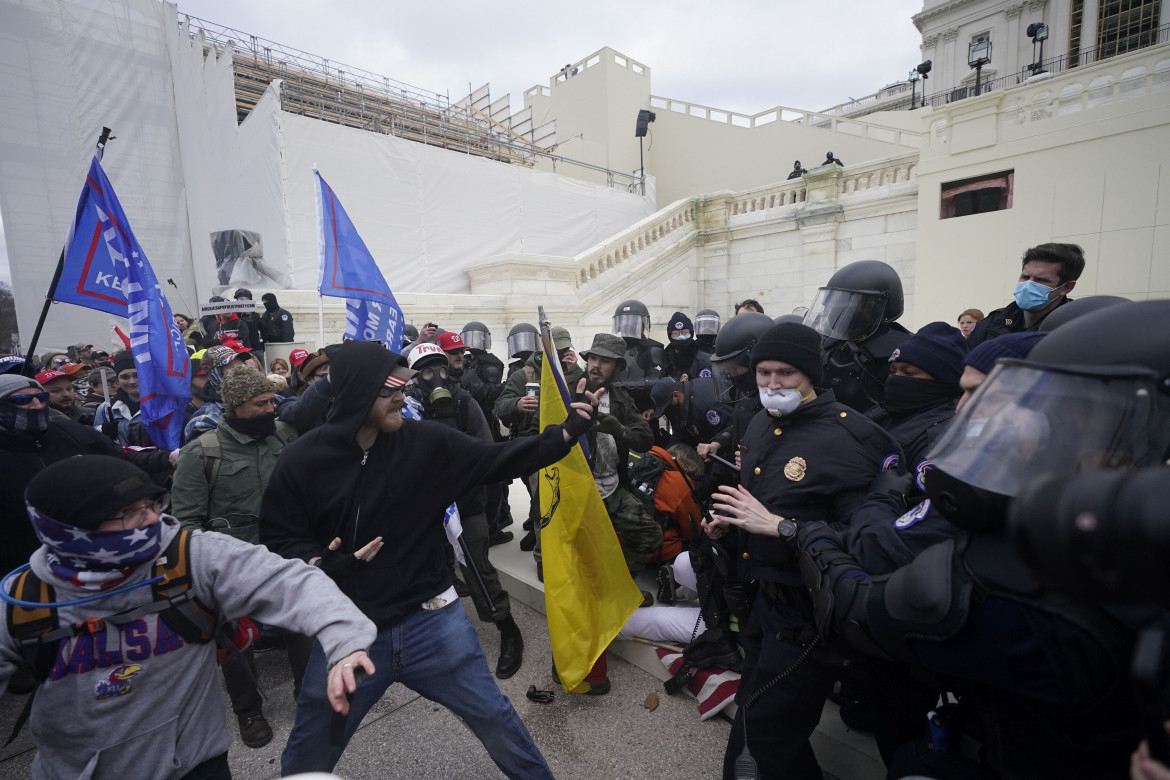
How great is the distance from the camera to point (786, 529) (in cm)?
194

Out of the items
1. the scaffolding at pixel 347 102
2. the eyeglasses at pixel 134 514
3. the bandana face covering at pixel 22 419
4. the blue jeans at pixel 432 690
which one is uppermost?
the scaffolding at pixel 347 102

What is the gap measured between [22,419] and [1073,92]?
13.8m

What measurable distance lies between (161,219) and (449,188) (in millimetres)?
7471

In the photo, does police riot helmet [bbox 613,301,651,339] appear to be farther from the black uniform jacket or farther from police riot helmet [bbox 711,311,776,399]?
the black uniform jacket

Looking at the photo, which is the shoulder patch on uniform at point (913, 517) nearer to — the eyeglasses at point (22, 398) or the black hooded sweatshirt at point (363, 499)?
the black hooded sweatshirt at point (363, 499)

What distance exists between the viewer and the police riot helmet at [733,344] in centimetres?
422

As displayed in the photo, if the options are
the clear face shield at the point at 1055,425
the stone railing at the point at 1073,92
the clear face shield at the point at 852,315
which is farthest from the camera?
the stone railing at the point at 1073,92

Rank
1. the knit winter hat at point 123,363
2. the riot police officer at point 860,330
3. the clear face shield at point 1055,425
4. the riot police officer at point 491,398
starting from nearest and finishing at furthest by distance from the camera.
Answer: the clear face shield at point 1055,425 < the riot police officer at point 860,330 < the riot police officer at point 491,398 < the knit winter hat at point 123,363

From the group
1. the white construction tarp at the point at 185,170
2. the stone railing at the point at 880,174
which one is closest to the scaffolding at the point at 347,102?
the white construction tarp at the point at 185,170

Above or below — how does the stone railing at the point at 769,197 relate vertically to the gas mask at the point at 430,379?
above

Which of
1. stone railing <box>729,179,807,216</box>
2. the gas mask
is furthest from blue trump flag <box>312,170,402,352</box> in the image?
stone railing <box>729,179,807,216</box>

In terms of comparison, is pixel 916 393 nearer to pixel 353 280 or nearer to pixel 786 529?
pixel 786 529

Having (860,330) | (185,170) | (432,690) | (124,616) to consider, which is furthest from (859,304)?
(185,170)

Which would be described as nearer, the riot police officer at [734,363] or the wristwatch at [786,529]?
the wristwatch at [786,529]
